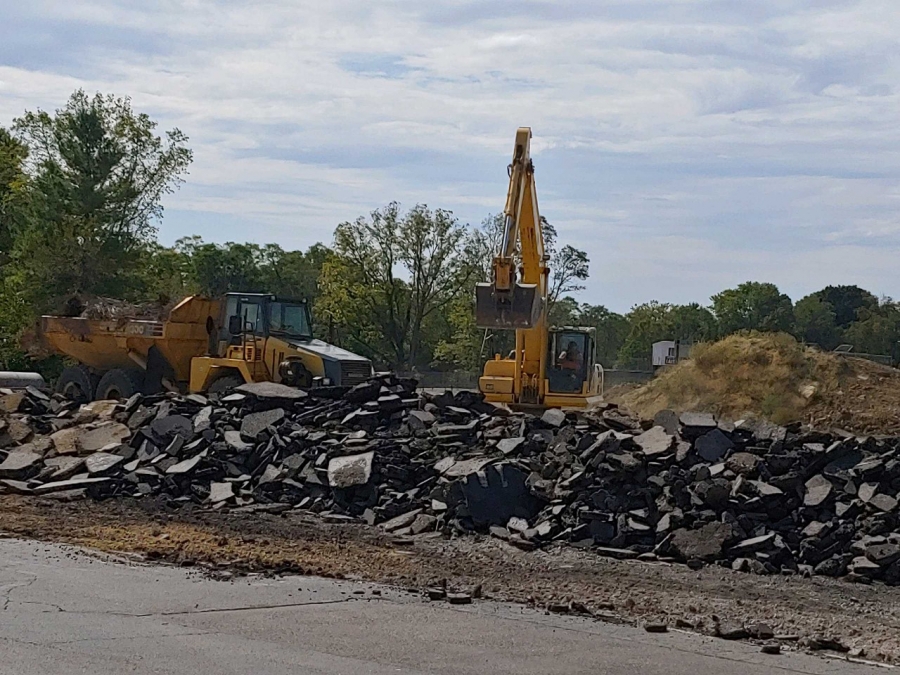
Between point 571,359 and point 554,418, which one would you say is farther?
point 571,359

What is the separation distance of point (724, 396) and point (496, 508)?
472 inches

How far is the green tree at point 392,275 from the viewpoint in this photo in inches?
2224

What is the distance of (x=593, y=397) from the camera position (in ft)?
86.6

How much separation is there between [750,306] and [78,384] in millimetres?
63651

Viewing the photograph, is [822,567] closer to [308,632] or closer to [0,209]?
[308,632]

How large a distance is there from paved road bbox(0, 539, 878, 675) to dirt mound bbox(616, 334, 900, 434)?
610 inches

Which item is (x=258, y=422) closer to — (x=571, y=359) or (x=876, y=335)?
(x=571, y=359)

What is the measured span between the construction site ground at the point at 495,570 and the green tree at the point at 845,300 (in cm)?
7913

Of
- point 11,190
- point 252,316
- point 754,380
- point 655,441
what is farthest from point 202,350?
point 11,190

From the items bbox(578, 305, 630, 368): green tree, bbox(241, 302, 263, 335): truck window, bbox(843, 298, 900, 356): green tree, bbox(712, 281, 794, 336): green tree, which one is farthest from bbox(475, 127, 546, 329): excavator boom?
bbox(578, 305, 630, 368): green tree

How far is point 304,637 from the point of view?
8234 mm

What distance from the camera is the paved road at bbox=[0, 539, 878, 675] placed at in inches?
291

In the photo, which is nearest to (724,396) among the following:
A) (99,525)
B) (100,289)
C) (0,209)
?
(99,525)

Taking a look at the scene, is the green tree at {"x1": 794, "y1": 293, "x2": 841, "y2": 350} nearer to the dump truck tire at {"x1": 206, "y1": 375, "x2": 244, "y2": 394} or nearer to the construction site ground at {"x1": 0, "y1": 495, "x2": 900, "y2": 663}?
the dump truck tire at {"x1": 206, "y1": 375, "x2": 244, "y2": 394}
